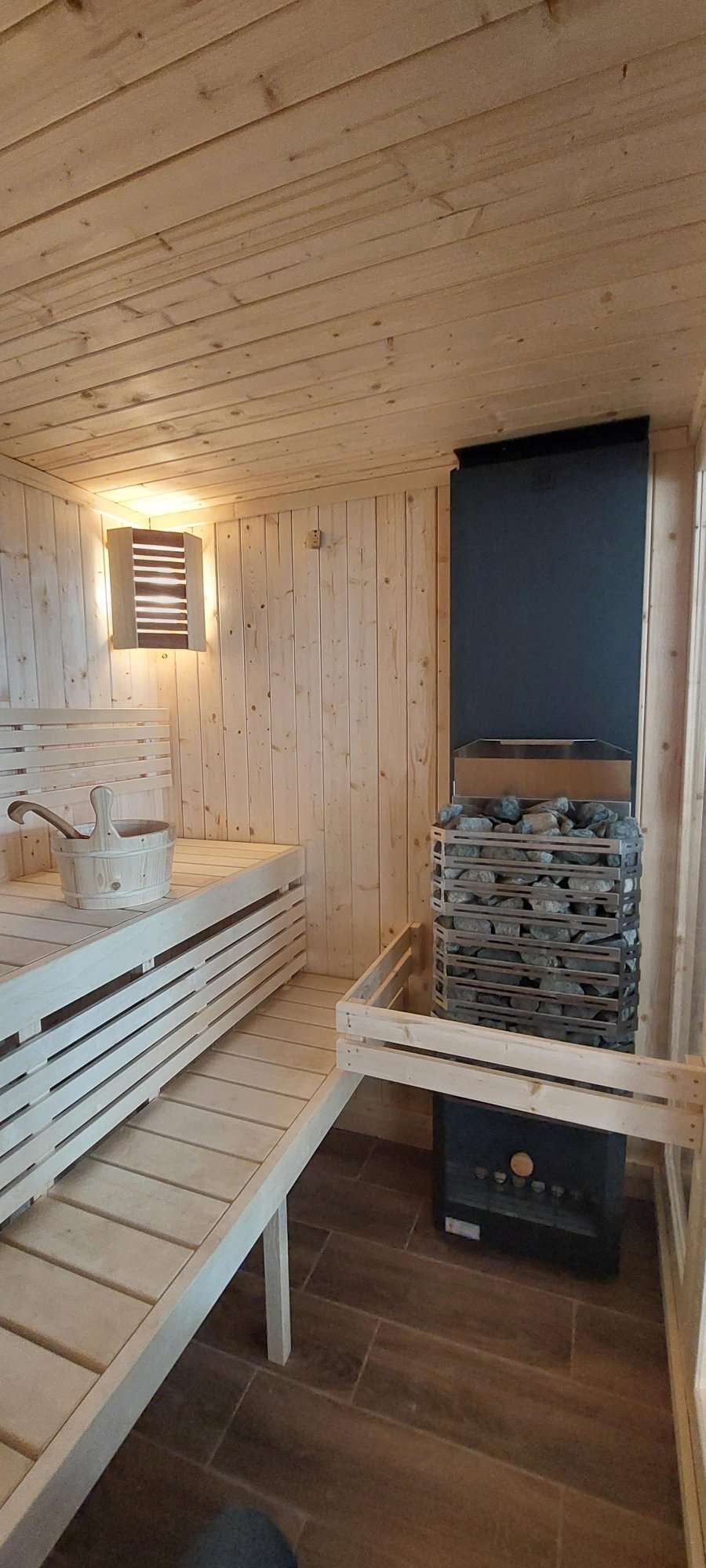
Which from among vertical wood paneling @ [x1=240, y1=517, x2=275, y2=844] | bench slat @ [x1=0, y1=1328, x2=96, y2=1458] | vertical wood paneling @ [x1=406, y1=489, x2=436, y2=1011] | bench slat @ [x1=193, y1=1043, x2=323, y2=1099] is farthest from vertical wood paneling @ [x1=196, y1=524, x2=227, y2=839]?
bench slat @ [x1=0, y1=1328, x2=96, y2=1458]

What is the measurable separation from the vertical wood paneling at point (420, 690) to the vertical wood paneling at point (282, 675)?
1.49ft

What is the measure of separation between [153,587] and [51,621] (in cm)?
37

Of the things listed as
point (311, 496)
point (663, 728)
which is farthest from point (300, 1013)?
point (311, 496)

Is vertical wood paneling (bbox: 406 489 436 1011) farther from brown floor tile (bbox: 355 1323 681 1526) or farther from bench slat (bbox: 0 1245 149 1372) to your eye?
bench slat (bbox: 0 1245 149 1372)

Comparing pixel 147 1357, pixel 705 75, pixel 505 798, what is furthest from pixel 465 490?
pixel 147 1357

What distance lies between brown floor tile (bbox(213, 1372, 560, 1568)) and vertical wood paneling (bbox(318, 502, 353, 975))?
1240mm

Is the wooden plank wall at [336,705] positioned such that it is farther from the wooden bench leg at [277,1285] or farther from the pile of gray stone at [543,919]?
Result: the wooden bench leg at [277,1285]

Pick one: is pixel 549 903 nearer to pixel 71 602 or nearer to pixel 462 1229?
pixel 462 1229

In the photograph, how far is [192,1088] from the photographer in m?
1.75

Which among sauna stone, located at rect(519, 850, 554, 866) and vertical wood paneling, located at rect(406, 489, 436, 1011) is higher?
vertical wood paneling, located at rect(406, 489, 436, 1011)

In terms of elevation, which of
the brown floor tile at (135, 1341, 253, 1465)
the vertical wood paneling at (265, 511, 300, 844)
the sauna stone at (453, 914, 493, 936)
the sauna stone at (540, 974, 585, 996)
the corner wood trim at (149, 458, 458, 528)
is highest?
the corner wood trim at (149, 458, 458, 528)

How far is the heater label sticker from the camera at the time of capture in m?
1.84

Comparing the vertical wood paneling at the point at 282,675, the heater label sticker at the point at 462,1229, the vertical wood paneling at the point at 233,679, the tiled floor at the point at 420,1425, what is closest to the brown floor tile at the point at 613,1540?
the tiled floor at the point at 420,1425

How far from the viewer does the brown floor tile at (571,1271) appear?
1677 mm
